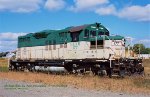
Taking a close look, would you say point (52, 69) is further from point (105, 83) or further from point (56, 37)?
point (105, 83)

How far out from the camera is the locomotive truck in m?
21.9

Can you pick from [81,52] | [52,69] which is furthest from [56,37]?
[81,52]

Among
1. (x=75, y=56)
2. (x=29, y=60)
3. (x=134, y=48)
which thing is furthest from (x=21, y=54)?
(x=134, y=48)

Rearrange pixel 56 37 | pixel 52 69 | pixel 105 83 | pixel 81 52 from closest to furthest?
pixel 105 83 → pixel 81 52 → pixel 56 37 → pixel 52 69

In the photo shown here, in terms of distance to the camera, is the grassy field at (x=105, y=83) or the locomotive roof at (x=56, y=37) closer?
the grassy field at (x=105, y=83)

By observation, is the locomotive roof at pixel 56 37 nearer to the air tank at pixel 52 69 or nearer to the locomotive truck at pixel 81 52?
the locomotive truck at pixel 81 52

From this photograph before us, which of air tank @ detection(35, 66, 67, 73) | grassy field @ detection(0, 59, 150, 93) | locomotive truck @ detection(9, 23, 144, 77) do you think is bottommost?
grassy field @ detection(0, 59, 150, 93)

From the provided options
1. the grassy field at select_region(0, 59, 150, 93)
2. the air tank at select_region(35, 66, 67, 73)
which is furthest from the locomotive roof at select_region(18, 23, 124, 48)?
the grassy field at select_region(0, 59, 150, 93)

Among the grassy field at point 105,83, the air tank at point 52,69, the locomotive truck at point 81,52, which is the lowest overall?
the grassy field at point 105,83

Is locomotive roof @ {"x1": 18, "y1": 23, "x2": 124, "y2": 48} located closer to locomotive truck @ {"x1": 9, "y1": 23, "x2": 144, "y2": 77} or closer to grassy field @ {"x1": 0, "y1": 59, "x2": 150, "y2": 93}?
locomotive truck @ {"x1": 9, "y1": 23, "x2": 144, "y2": 77}

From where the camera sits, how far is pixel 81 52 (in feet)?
78.5

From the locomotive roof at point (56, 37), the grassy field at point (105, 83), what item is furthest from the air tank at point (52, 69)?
the grassy field at point (105, 83)

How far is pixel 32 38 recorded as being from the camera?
100 feet

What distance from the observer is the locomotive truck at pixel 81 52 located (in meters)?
21.9
